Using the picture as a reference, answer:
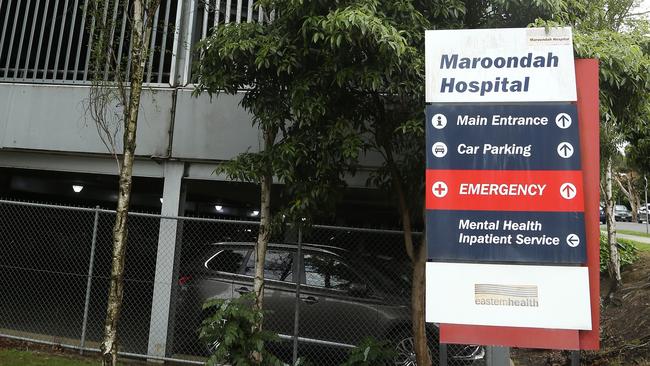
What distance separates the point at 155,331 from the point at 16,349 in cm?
187

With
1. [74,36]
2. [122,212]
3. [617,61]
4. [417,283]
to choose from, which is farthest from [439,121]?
[74,36]

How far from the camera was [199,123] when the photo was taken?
303 inches

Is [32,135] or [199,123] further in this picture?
[32,135]

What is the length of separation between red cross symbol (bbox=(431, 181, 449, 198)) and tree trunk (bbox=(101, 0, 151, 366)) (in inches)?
111

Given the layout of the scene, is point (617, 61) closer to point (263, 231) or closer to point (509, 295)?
point (509, 295)

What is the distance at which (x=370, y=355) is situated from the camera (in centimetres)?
485

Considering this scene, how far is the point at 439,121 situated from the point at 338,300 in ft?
11.2

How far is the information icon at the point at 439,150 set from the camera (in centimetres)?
357

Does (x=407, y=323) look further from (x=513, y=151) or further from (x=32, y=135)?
(x=32, y=135)

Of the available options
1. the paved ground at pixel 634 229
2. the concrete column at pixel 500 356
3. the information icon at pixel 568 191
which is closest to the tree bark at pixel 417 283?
the concrete column at pixel 500 356

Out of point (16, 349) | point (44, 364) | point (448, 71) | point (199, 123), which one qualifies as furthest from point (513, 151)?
point (16, 349)

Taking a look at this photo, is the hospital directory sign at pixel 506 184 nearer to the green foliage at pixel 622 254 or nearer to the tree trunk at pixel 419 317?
the tree trunk at pixel 419 317

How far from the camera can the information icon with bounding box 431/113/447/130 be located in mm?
3582

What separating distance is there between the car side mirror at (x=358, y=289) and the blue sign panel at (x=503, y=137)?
10.3 ft
